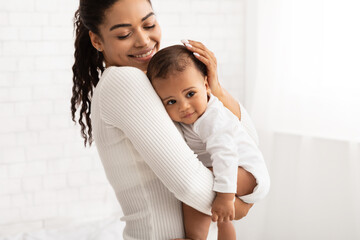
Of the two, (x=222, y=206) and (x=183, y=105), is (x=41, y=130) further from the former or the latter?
(x=222, y=206)

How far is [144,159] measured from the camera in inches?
49.1

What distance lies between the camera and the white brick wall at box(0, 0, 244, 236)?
3.43 m

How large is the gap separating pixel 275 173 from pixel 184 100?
2.33 meters

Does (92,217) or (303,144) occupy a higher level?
(303,144)

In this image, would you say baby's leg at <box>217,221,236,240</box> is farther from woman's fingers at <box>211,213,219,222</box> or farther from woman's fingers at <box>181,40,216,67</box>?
woman's fingers at <box>181,40,216,67</box>

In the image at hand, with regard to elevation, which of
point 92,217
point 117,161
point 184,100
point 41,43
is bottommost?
point 92,217

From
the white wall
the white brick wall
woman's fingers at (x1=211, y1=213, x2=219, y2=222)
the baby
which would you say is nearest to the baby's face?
the baby

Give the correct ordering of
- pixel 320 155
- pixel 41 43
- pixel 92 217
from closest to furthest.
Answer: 1. pixel 320 155
2. pixel 41 43
3. pixel 92 217

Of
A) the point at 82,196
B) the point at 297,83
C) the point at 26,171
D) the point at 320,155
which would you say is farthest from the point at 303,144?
the point at 26,171

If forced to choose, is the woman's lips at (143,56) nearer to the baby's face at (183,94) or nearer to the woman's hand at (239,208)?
the baby's face at (183,94)

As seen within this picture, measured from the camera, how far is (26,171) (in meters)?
3.52

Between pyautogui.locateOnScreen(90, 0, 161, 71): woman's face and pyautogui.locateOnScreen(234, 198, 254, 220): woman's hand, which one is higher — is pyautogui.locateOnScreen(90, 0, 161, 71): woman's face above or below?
above

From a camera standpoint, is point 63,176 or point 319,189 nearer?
point 319,189

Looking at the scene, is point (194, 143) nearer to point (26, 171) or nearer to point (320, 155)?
point (320, 155)
